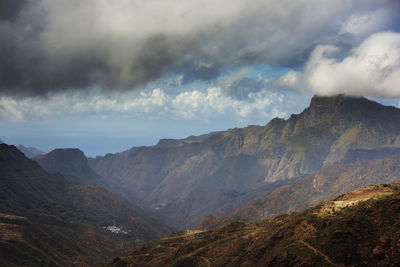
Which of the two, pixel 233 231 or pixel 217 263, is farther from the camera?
pixel 233 231

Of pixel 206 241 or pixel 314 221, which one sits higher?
pixel 314 221

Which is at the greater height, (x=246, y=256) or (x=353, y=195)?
(x=353, y=195)

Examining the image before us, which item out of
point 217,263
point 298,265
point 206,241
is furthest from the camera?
point 206,241

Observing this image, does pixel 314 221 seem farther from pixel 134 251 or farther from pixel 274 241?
pixel 134 251

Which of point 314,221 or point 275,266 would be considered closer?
point 275,266

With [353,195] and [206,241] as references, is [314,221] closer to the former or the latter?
[353,195]

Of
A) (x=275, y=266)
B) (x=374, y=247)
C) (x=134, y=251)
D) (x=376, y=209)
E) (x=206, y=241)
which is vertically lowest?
(x=134, y=251)

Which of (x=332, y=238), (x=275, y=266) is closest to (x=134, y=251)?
(x=275, y=266)

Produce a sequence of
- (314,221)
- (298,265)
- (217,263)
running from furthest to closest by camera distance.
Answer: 1. (217,263)
2. (314,221)
3. (298,265)

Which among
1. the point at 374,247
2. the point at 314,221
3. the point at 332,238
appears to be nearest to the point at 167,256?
the point at 314,221
